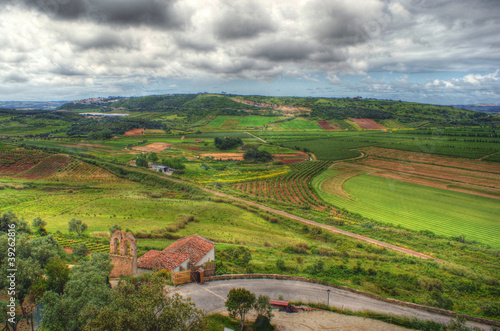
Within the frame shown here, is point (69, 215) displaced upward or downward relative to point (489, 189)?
downward

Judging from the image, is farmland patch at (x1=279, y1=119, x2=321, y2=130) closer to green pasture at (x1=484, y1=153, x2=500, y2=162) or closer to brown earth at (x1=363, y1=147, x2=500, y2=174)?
brown earth at (x1=363, y1=147, x2=500, y2=174)

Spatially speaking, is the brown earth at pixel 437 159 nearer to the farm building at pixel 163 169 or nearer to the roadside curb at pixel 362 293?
the roadside curb at pixel 362 293

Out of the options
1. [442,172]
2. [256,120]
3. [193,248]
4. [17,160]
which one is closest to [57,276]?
[193,248]

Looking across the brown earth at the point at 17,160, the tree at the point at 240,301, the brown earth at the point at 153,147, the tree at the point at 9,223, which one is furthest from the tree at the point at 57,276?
the brown earth at the point at 153,147

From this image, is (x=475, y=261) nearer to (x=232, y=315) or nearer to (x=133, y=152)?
(x=232, y=315)

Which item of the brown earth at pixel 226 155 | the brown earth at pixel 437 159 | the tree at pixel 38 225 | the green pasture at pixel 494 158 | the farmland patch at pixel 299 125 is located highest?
the farmland patch at pixel 299 125

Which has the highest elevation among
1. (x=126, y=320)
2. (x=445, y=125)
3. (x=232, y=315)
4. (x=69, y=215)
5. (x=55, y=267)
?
(x=445, y=125)

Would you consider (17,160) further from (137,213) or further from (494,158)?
(494,158)

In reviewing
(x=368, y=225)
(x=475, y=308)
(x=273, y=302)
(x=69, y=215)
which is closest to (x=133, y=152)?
(x=69, y=215)
